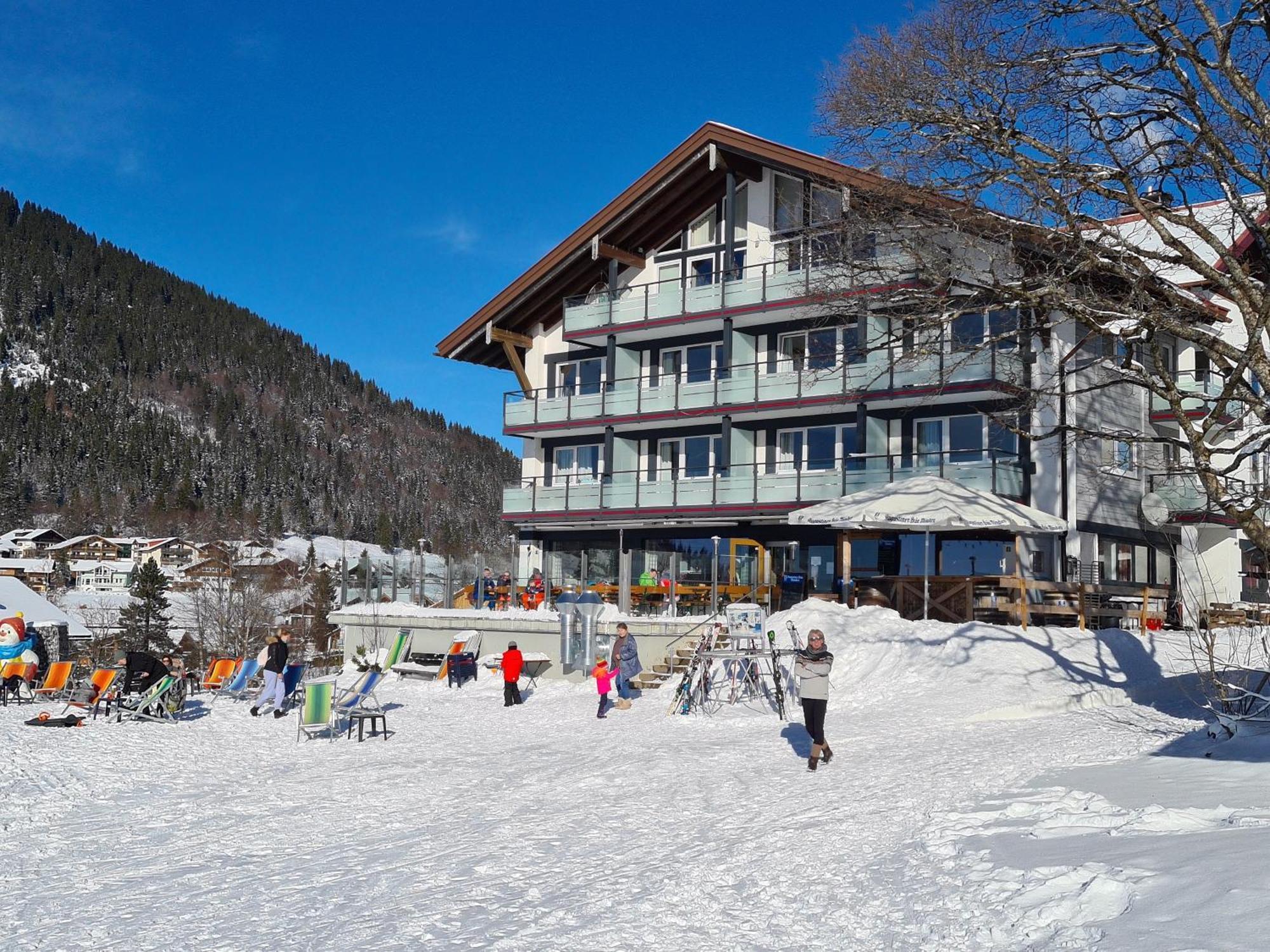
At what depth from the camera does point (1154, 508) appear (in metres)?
31.7

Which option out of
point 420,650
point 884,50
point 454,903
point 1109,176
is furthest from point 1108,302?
point 420,650

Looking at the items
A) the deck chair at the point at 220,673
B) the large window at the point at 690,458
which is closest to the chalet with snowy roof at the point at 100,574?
the large window at the point at 690,458

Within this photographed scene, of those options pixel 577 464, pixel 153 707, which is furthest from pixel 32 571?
pixel 153 707

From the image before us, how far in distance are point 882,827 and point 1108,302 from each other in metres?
7.78

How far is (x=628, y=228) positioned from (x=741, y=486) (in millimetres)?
8147

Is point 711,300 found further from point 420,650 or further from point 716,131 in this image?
point 420,650

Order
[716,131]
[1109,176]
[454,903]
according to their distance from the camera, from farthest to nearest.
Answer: [716,131]
[1109,176]
[454,903]

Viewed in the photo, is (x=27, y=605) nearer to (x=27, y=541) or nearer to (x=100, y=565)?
(x=100, y=565)

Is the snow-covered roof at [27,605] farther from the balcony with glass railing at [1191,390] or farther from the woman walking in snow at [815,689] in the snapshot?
the balcony with glass railing at [1191,390]

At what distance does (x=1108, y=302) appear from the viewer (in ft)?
49.4

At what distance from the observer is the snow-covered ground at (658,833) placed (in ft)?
24.0

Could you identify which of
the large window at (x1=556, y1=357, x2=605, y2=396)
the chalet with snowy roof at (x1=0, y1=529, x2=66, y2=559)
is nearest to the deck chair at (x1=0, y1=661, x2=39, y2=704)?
the large window at (x1=556, y1=357, x2=605, y2=396)

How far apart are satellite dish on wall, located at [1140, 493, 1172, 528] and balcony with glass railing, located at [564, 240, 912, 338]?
392 inches

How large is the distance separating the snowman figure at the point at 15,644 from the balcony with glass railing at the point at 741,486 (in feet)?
49.6
